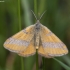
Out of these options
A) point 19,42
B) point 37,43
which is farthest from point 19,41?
point 37,43

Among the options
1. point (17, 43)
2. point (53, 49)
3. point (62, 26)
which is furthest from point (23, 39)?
point (62, 26)

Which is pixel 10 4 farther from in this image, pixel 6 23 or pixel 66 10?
pixel 66 10

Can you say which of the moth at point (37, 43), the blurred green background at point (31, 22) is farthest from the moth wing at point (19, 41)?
the blurred green background at point (31, 22)

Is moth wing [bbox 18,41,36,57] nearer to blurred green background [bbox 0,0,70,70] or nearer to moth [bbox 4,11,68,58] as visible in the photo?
moth [bbox 4,11,68,58]

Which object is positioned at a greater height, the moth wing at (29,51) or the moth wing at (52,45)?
the moth wing at (52,45)

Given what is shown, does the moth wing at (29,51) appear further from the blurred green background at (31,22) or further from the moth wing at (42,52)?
the blurred green background at (31,22)

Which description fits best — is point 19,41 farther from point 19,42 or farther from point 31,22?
point 31,22

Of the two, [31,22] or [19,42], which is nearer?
[19,42]
